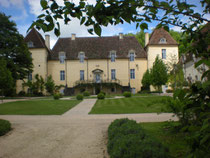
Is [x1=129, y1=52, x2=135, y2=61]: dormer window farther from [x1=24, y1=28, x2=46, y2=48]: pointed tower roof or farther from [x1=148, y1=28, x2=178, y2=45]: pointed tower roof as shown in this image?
[x1=24, y1=28, x2=46, y2=48]: pointed tower roof

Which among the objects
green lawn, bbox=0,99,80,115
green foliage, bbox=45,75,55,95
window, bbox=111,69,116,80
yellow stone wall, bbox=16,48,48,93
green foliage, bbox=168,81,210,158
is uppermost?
yellow stone wall, bbox=16,48,48,93

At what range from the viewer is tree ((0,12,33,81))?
2956 cm

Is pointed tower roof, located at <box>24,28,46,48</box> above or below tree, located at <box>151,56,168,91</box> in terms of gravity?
above

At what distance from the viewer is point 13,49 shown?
99.3ft

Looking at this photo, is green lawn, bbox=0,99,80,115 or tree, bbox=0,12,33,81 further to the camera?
tree, bbox=0,12,33,81

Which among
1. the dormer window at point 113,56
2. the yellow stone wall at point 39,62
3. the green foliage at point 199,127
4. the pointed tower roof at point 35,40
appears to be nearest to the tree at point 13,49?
the yellow stone wall at point 39,62

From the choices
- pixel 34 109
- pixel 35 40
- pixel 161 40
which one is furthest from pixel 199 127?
pixel 35 40

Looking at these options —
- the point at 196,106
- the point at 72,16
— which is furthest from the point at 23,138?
the point at 196,106

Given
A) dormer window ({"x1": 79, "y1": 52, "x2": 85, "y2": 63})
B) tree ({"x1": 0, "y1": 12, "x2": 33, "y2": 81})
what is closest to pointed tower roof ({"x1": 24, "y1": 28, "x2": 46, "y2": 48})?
tree ({"x1": 0, "y1": 12, "x2": 33, "y2": 81})

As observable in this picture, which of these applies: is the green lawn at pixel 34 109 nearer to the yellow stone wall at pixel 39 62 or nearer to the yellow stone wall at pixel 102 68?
the yellow stone wall at pixel 39 62

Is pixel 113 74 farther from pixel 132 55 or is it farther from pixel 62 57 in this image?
pixel 62 57

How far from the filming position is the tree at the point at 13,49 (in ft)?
97.0

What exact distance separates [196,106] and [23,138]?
6.91 meters

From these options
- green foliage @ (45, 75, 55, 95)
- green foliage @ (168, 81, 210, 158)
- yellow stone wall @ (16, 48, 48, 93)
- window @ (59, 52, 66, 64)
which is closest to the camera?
green foliage @ (168, 81, 210, 158)
